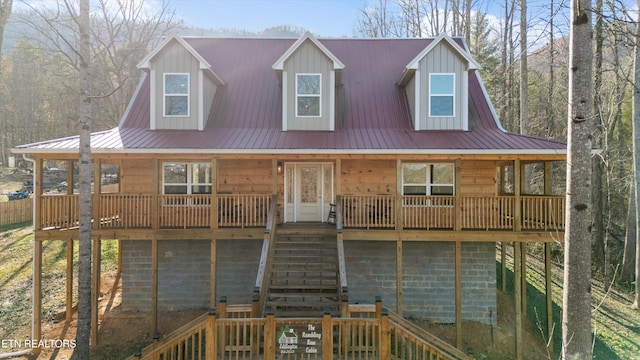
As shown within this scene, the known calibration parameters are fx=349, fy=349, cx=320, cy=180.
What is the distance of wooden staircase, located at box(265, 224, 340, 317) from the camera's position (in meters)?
8.98

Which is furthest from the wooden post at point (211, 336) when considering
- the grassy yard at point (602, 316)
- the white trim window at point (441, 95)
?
the white trim window at point (441, 95)

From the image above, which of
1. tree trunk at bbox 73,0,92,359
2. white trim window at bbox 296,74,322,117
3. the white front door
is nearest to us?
tree trunk at bbox 73,0,92,359

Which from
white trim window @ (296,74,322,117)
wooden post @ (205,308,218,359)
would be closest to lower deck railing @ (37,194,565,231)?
white trim window @ (296,74,322,117)

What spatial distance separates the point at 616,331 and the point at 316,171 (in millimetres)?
12070

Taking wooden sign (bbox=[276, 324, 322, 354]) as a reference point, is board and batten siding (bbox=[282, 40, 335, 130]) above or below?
above

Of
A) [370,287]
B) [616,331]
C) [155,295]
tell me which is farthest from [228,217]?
[616,331]

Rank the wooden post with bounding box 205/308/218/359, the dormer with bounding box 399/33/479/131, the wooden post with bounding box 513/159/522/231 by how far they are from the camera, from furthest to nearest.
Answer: the dormer with bounding box 399/33/479/131 → the wooden post with bounding box 513/159/522/231 → the wooden post with bounding box 205/308/218/359

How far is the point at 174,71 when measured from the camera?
11.8 metres

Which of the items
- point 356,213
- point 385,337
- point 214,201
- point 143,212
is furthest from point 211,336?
point 356,213

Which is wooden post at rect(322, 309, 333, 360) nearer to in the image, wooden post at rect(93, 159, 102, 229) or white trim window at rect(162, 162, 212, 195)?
white trim window at rect(162, 162, 212, 195)

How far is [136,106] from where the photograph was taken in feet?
42.1

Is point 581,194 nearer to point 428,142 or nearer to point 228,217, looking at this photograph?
point 428,142

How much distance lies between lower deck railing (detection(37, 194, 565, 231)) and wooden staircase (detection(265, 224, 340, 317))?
2.99 ft

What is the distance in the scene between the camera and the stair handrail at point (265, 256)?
8.41m
